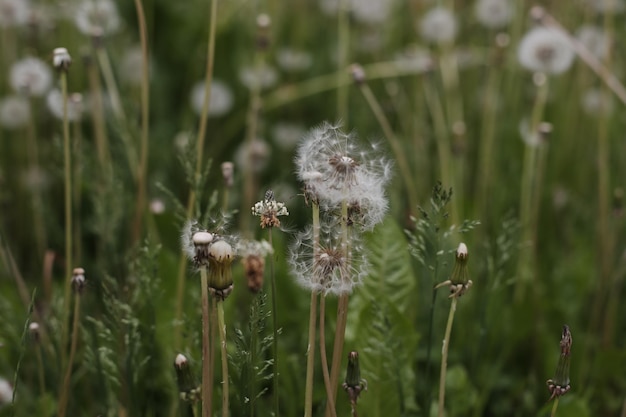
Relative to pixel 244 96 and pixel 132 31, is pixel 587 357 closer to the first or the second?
pixel 244 96

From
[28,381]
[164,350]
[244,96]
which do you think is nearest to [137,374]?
[164,350]

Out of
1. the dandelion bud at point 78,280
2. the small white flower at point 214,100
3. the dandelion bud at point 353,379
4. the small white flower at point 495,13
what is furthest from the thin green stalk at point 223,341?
the small white flower at point 495,13

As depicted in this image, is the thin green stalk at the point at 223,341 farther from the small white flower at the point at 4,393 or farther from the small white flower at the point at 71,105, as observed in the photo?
the small white flower at the point at 71,105

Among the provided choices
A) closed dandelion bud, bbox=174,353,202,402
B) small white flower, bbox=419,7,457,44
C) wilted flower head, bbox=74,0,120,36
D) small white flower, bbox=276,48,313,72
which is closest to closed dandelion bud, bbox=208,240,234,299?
closed dandelion bud, bbox=174,353,202,402

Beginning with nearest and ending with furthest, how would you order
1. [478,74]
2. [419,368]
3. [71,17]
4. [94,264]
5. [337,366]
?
[337,366] < [419,368] < [94,264] < [71,17] < [478,74]

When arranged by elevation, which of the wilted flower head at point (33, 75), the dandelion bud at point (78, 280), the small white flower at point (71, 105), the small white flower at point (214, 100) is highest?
the small white flower at point (214, 100)

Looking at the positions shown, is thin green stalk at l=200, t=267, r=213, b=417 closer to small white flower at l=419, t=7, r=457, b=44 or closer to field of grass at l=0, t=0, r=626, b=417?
field of grass at l=0, t=0, r=626, b=417
